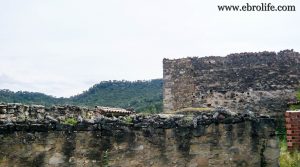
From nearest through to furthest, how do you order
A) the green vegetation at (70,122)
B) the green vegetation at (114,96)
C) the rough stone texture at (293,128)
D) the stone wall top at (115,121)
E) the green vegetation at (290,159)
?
the stone wall top at (115,121)
the green vegetation at (70,122)
the green vegetation at (290,159)
the rough stone texture at (293,128)
the green vegetation at (114,96)

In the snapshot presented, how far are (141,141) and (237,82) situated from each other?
14327 mm

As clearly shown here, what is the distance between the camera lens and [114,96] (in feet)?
119

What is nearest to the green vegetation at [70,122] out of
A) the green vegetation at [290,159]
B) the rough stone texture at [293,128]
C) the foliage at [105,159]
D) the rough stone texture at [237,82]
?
the foliage at [105,159]

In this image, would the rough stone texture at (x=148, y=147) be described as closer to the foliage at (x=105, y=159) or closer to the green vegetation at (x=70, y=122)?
the foliage at (x=105, y=159)

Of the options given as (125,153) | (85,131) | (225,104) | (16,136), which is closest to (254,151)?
(125,153)

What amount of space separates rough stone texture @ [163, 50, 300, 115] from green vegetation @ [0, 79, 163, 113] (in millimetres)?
6593

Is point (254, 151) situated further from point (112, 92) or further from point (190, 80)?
point (112, 92)

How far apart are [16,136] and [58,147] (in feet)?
2.20

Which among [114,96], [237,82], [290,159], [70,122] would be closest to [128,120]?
[70,122]

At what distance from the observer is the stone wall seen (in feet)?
23.0

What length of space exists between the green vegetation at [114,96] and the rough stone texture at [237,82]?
6.59 meters

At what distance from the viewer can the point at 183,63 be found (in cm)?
2212

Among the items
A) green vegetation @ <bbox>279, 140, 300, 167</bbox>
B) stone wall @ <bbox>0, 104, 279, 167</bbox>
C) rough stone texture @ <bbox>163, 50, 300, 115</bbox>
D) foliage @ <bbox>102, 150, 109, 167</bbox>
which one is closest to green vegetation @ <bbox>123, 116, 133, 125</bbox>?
stone wall @ <bbox>0, 104, 279, 167</bbox>

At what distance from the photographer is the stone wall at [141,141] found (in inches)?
276
